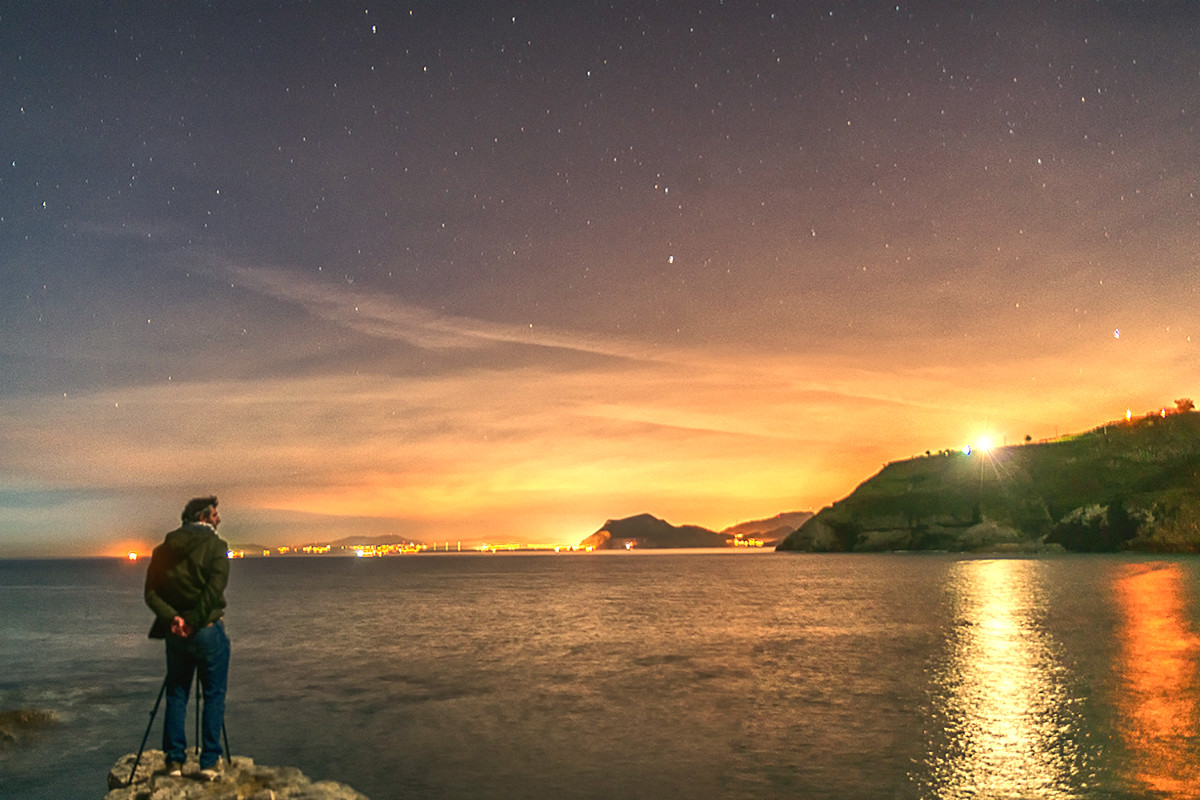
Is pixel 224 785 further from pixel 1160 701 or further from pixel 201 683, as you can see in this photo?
pixel 1160 701

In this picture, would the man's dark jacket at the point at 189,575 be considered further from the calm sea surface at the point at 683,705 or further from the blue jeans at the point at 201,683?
the calm sea surface at the point at 683,705

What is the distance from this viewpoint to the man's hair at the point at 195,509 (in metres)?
9.69

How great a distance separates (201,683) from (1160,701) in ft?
63.7

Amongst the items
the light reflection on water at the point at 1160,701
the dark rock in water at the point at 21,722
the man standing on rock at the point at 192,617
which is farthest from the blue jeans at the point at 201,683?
the light reflection on water at the point at 1160,701

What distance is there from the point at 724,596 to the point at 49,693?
5084cm

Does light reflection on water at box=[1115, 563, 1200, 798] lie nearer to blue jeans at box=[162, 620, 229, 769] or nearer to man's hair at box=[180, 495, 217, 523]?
blue jeans at box=[162, 620, 229, 769]

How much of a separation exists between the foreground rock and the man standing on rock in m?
0.20

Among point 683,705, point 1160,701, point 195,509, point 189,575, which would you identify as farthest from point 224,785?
point 1160,701

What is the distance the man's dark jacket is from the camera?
941cm


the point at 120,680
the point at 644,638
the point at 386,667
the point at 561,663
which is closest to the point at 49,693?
the point at 120,680

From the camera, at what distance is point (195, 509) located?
31.8ft

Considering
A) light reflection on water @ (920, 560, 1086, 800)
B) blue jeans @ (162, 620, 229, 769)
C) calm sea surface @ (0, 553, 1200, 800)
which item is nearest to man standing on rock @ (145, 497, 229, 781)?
blue jeans @ (162, 620, 229, 769)

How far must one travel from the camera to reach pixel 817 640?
1329 inches

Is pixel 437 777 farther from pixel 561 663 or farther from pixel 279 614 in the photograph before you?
pixel 279 614
